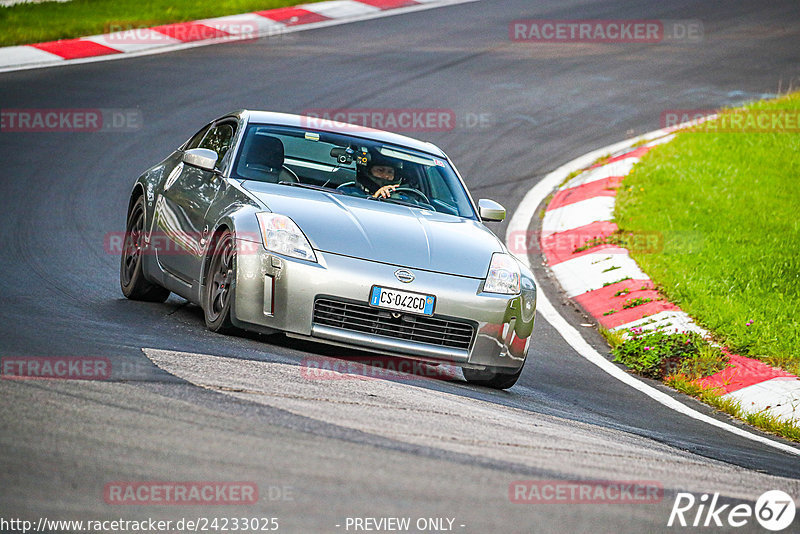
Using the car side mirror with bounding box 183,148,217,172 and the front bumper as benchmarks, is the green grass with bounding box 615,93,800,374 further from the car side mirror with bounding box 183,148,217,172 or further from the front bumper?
the car side mirror with bounding box 183,148,217,172

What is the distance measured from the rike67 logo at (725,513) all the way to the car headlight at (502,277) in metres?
2.56

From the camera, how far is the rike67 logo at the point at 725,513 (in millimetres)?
3906

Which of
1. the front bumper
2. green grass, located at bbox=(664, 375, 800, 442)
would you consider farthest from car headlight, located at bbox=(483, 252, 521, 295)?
green grass, located at bbox=(664, 375, 800, 442)

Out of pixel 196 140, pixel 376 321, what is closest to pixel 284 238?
pixel 376 321

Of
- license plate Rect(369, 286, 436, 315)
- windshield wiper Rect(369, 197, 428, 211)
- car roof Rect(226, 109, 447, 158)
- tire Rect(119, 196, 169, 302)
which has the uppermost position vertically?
car roof Rect(226, 109, 447, 158)

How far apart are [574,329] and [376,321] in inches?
133

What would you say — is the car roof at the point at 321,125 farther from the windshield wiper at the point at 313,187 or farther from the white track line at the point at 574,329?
the white track line at the point at 574,329

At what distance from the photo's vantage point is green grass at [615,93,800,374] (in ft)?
29.2

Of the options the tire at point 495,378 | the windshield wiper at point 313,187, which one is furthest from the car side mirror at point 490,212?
the tire at point 495,378

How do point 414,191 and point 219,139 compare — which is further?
point 219,139

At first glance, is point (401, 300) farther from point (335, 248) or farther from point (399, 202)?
point (399, 202)

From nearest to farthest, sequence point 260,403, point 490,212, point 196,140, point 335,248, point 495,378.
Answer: point 260,403 < point 335,248 < point 495,378 < point 490,212 < point 196,140

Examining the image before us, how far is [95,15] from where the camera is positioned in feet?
59.6

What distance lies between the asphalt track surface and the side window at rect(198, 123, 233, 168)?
111cm
